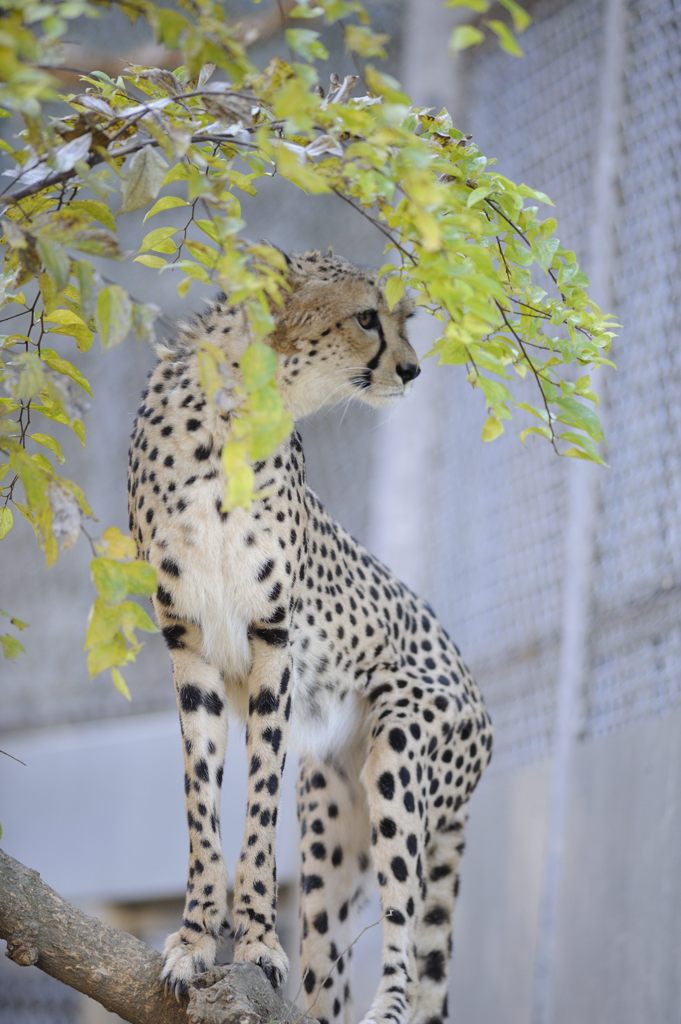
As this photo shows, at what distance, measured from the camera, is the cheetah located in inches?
157

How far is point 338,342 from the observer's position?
420cm

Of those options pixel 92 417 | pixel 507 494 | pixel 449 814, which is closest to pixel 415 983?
pixel 449 814

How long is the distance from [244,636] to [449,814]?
886mm

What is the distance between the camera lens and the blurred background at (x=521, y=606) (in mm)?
A: 5520

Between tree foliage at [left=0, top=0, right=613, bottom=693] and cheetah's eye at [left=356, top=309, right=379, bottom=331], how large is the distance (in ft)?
2.40

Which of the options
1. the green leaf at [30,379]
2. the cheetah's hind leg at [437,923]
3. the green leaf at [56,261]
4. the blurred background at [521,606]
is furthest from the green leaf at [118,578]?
the blurred background at [521,606]

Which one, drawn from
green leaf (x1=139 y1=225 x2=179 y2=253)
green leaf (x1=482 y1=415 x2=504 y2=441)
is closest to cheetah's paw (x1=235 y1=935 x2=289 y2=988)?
green leaf (x1=482 y1=415 x2=504 y2=441)

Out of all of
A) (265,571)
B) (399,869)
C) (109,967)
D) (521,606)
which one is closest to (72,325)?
(265,571)

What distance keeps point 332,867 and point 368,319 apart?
5.21 ft

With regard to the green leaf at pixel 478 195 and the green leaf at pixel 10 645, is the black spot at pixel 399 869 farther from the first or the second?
the green leaf at pixel 478 195

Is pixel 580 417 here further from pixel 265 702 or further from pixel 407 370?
pixel 265 702

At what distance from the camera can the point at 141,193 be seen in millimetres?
3094

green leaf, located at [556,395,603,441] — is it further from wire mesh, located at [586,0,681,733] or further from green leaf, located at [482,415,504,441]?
wire mesh, located at [586,0,681,733]

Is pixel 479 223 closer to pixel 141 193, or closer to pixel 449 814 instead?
pixel 141 193
